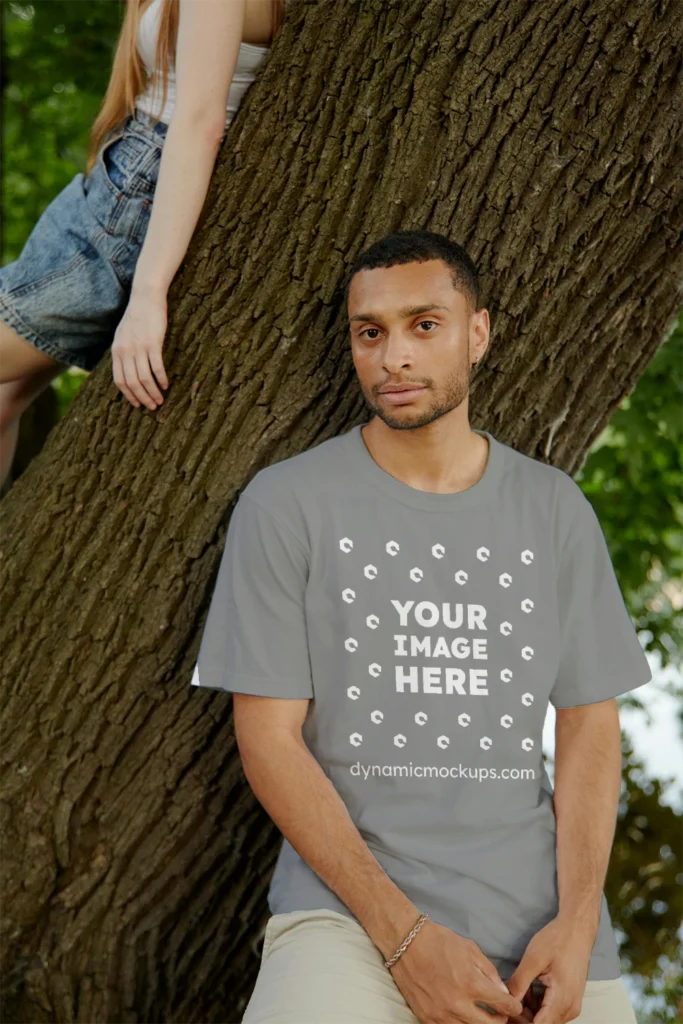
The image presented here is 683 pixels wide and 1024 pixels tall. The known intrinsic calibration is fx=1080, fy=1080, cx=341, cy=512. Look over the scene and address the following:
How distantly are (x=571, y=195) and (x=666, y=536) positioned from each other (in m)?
3.12

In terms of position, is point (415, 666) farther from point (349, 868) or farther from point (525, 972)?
point (525, 972)

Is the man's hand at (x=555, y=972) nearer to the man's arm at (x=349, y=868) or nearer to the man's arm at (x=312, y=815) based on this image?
the man's arm at (x=349, y=868)

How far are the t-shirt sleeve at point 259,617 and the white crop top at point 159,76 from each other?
1095 mm

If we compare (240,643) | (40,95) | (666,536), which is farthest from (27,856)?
(40,95)

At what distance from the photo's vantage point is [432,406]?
247 cm

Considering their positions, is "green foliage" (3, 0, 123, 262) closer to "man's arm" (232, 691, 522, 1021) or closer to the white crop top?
the white crop top

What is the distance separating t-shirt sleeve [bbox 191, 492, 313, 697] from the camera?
231 cm

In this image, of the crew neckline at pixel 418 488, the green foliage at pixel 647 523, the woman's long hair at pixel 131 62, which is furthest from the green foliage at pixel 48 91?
the crew neckline at pixel 418 488

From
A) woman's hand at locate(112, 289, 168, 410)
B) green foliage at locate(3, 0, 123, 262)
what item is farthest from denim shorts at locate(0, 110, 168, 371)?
green foliage at locate(3, 0, 123, 262)

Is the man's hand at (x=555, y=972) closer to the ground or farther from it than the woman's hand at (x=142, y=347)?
closer to the ground

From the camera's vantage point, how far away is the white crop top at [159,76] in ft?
8.87

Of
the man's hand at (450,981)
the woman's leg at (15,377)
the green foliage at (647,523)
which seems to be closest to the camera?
the man's hand at (450,981)

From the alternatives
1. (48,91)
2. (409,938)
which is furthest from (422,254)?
(48,91)

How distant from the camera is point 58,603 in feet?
8.96
